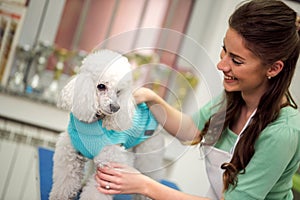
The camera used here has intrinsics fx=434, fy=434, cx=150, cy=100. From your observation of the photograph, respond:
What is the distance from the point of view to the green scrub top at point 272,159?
1050 mm

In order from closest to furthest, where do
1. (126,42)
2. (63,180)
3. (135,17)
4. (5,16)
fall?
(63,180) → (126,42) → (5,16) → (135,17)

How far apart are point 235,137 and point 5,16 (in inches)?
52.9

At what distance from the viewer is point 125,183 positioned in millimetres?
1052

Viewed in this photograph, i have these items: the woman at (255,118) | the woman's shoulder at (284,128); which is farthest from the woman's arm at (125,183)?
the woman's shoulder at (284,128)

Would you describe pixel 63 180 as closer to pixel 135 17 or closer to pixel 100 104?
pixel 100 104

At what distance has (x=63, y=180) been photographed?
114 cm

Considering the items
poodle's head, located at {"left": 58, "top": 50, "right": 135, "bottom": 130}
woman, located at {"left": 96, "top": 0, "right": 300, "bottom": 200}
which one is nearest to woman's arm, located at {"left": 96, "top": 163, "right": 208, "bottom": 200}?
woman, located at {"left": 96, "top": 0, "right": 300, "bottom": 200}

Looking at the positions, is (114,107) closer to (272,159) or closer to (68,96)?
(68,96)

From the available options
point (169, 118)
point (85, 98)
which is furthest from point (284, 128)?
point (85, 98)

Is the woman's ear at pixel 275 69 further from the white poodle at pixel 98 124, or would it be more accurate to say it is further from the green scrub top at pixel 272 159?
the white poodle at pixel 98 124

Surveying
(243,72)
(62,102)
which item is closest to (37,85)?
(62,102)

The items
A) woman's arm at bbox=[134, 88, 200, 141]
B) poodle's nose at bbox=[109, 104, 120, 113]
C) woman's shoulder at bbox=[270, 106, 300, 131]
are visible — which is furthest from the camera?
woman's arm at bbox=[134, 88, 200, 141]

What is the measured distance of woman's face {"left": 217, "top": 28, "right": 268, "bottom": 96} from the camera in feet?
3.33

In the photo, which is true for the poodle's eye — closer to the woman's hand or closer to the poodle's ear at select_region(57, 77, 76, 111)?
the poodle's ear at select_region(57, 77, 76, 111)
